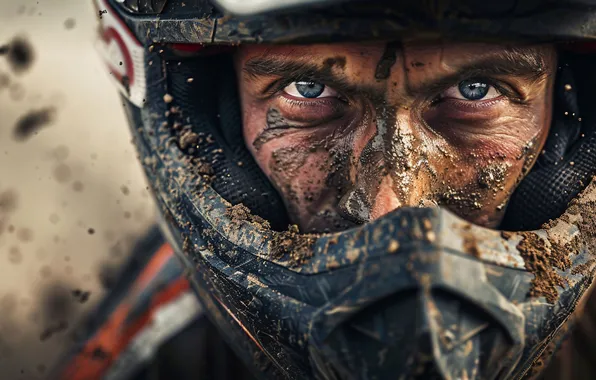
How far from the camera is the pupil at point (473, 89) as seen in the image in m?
1.81

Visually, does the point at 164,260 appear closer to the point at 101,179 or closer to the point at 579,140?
the point at 579,140

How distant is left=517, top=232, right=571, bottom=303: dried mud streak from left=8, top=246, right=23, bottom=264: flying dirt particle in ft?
10.7

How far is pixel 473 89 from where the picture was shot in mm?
1826

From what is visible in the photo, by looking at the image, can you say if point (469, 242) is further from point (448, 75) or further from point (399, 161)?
point (448, 75)

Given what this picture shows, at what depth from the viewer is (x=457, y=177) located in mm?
1836

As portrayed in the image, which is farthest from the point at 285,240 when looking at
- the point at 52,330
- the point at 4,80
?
the point at 4,80

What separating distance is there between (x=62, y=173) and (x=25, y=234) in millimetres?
644

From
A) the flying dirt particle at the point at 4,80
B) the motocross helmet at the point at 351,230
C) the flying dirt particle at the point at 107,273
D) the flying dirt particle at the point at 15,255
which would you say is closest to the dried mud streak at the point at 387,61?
the motocross helmet at the point at 351,230

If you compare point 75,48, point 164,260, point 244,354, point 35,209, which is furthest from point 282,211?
point 75,48

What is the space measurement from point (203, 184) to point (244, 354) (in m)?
0.47

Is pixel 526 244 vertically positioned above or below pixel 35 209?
above

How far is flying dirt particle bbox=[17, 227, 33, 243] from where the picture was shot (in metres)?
4.58

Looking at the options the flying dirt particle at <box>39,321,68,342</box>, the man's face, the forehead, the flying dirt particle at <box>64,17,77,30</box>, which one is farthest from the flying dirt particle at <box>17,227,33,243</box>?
the forehead

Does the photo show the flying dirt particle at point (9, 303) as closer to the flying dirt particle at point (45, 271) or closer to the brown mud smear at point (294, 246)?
the flying dirt particle at point (45, 271)
